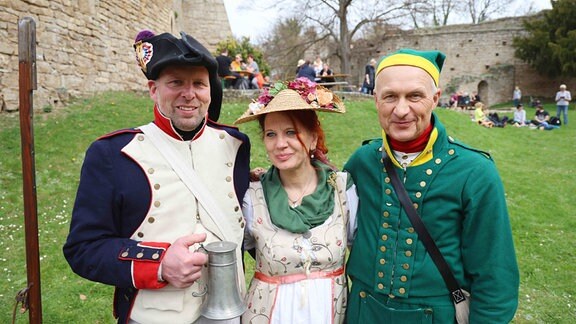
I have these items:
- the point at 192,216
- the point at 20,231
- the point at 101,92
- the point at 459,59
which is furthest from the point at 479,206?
the point at 459,59

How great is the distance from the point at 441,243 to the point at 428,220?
123mm

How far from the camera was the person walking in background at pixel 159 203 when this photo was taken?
1653 millimetres

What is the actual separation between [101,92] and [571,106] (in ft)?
77.5

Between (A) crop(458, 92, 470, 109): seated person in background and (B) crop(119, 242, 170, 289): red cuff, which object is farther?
(A) crop(458, 92, 470, 109): seated person in background

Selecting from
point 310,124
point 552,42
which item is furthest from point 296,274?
point 552,42

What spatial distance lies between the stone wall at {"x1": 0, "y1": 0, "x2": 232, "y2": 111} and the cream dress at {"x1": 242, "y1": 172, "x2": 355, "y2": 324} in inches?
310

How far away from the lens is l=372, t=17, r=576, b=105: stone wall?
29.5 meters

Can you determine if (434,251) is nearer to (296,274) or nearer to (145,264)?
(296,274)

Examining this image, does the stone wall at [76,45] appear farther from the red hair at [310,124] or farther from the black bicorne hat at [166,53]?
the red hair at [310,124]

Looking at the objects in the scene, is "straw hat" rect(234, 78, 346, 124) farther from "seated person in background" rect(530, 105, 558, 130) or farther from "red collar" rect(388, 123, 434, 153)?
"seated person in background" rect(530, 105, 558, 130)

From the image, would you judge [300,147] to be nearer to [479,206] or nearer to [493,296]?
[479,206]

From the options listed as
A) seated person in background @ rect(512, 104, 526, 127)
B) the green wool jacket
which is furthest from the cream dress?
seated person in background @ rect(512, 104, 526, 127)

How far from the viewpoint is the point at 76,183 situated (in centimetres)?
631

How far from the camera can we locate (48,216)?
5.36 metres
